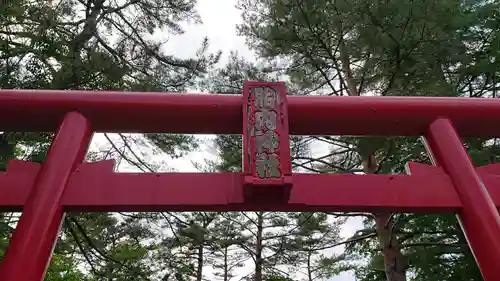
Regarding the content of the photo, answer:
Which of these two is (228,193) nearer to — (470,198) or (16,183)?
(16,183)

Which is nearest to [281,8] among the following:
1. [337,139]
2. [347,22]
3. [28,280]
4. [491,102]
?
[347,22]

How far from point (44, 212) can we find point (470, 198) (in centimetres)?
166

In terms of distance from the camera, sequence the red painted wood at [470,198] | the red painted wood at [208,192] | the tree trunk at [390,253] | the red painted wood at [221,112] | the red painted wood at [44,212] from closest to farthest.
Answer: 1. the red painted wood at [44,212]
2. the red painted wood at [470,198]
3. the red painted wood at [208,192]
4. the red painted wood at [221,112]
5. the tree trunk at [390,253]

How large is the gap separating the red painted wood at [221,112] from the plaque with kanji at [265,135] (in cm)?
13

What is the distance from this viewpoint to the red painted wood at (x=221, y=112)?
1902 millimetres

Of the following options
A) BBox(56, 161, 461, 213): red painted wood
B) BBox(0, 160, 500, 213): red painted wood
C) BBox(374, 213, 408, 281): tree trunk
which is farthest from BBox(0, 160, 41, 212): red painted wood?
BBox(374, 213, 408, 281): tree trunk

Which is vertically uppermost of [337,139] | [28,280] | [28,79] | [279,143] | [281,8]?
[281,8]

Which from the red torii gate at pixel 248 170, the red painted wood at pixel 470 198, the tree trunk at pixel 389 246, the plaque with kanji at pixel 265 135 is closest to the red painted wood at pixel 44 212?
the red torii gate at pixel 248 170

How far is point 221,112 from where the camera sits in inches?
76.3

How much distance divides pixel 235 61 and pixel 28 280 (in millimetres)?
3907

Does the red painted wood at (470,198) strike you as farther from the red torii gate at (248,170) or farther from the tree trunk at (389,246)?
the tree trunk at (389,246)

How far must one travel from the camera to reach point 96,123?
1.95m

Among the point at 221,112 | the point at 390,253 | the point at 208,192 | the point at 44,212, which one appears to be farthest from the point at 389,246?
the point at 44,212

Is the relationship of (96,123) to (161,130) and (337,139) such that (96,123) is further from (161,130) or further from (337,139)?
(337,139)
